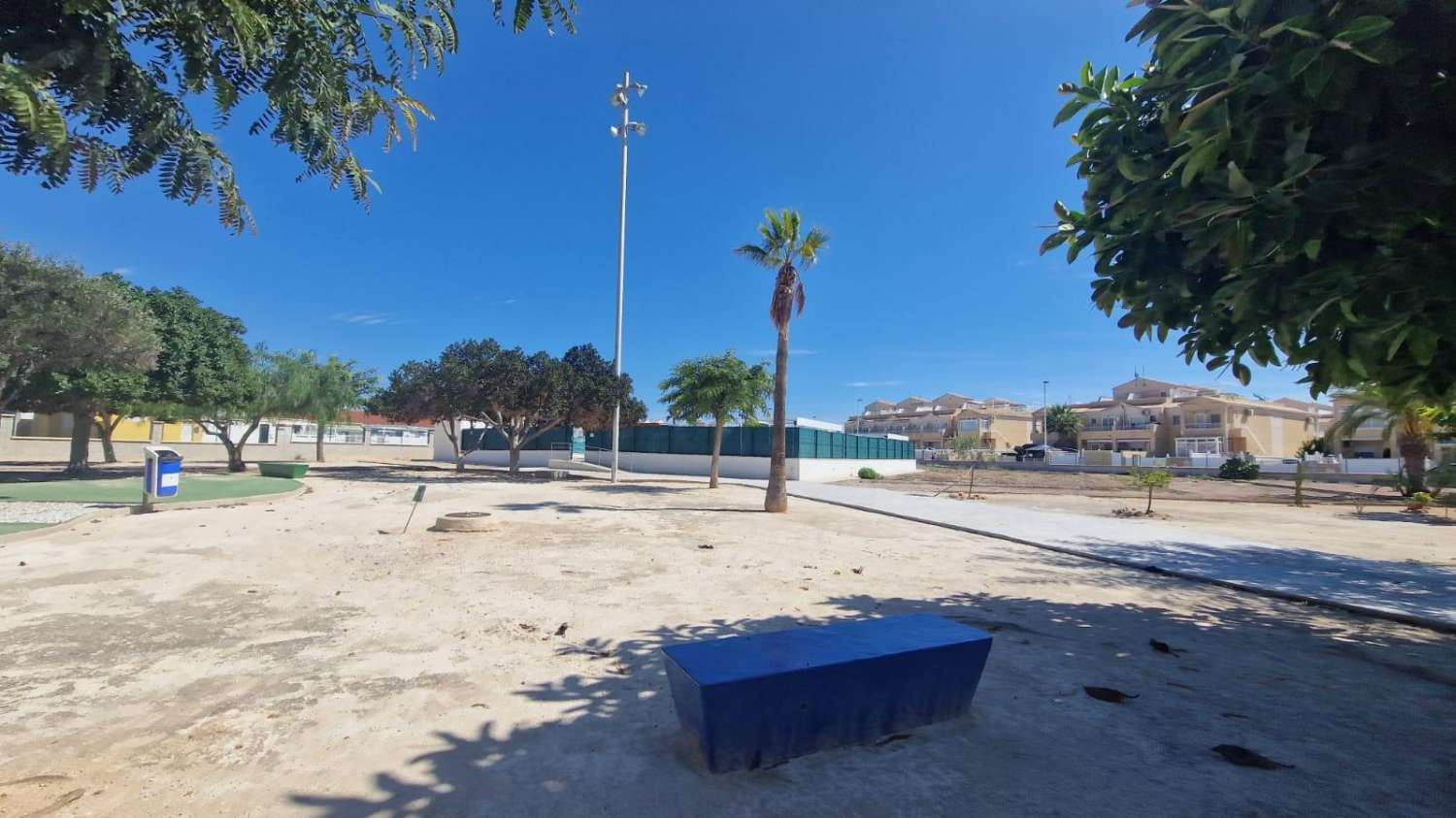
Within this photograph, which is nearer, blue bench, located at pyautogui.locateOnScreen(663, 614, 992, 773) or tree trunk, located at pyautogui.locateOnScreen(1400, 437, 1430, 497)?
blue bench, located at pyautogui.locateOnScreen(663, 614, 992, 773)

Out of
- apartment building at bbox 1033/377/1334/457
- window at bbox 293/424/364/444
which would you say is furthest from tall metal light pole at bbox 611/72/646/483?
apartment building at bbox 1033/377/1334/457

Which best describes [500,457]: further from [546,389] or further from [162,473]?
[162,473]

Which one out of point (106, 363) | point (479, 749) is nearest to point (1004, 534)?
point (479, 749)

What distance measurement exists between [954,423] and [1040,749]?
92.6 m

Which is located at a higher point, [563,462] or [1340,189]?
[1340,189]

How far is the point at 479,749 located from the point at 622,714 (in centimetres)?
89

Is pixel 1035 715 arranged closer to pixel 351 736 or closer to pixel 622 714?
pixel 622 714

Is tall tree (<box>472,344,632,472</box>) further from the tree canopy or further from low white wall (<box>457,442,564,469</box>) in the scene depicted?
low white wall (<box>457,442,564,469</box>)

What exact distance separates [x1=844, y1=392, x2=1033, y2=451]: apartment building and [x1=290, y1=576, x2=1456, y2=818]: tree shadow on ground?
72.6 m

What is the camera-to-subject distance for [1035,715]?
4109 mm

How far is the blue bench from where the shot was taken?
3.23 m

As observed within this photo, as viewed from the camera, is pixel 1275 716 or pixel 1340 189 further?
pixel 1275 716

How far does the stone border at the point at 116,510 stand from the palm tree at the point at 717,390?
13389mm

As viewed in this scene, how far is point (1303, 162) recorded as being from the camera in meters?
2.81
